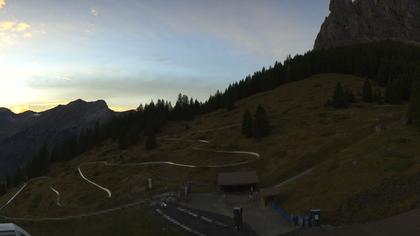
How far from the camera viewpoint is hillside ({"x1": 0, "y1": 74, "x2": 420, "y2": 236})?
2046 inches

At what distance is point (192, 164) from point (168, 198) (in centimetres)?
3204

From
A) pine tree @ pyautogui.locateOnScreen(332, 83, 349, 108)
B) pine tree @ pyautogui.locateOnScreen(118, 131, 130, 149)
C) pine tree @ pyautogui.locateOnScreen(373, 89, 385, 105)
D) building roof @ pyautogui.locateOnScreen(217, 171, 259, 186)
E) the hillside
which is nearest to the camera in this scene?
the hillside

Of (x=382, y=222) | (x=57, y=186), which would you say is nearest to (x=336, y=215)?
(x=382, y=222)

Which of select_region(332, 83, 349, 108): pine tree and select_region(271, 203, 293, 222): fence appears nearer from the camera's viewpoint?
select_region(271, 203, 293, 222): fence

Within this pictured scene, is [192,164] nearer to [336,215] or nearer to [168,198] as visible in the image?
[168,198]

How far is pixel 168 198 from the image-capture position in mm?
69188

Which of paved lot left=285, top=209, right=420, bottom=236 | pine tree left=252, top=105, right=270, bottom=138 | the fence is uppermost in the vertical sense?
pine tree left=252, top=105, right=270, bottom=138

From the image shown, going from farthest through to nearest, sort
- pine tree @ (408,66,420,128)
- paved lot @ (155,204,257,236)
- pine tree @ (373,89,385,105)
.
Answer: pine tree @ (373,89,385,105), pine tree @ (408,66,420,128), paved lot @ (155,204,257,236)

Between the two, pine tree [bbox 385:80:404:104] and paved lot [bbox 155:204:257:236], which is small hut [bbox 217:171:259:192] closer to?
paved lot [bbox 155:204:257:236]

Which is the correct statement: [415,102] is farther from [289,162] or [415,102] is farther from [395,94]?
[395,94]

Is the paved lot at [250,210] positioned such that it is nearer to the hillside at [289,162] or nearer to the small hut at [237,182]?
→ the small hut at [237,182]

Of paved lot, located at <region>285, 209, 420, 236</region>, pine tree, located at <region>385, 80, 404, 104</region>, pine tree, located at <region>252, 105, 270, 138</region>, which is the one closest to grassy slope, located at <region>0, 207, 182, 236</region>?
paved lot, located at <region>285, 209, 420, 236</region>

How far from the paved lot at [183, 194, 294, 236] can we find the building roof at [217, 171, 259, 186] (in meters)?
2.51

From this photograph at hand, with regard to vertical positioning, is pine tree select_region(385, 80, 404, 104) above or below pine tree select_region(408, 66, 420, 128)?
above
